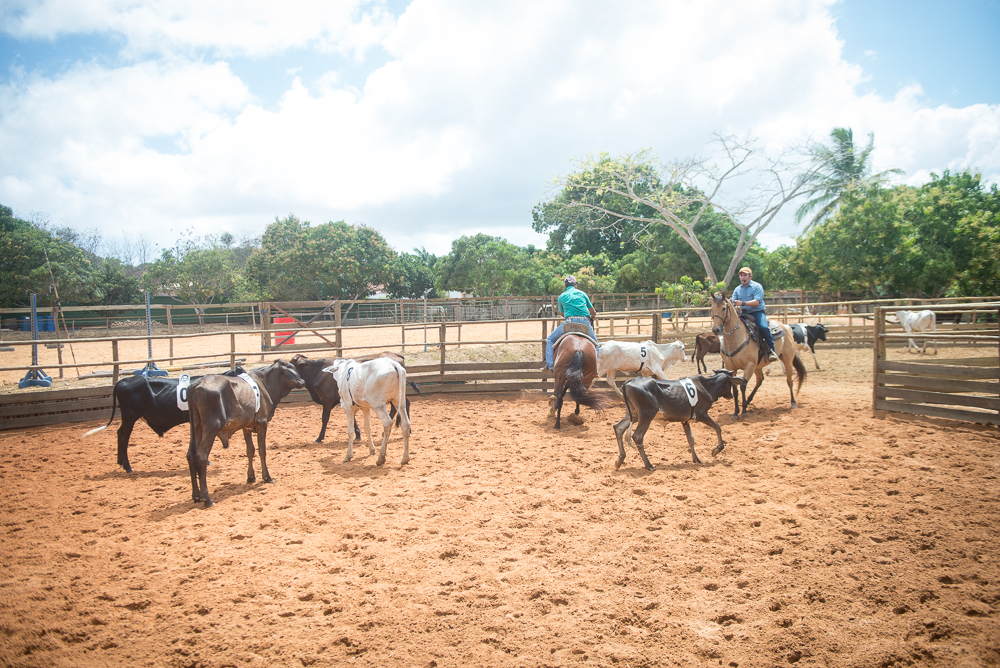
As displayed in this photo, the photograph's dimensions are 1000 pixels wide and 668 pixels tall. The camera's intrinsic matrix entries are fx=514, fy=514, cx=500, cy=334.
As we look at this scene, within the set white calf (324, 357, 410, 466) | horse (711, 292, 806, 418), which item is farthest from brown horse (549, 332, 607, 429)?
white calf (324, 357, 410, 466)

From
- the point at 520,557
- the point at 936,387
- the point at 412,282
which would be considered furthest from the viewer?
the point at 412,282

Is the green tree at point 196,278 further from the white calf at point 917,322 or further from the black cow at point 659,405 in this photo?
the white calf at point 917,322

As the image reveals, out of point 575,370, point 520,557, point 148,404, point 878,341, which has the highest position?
point 878,341

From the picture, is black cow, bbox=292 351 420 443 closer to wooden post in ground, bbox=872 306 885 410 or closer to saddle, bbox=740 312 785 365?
saddle, bbox=740 312 785 365

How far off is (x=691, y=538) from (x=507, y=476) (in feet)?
6.66

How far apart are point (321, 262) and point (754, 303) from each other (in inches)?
1277

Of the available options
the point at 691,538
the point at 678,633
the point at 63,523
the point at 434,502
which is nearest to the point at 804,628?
the point at 678,633

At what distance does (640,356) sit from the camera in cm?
878

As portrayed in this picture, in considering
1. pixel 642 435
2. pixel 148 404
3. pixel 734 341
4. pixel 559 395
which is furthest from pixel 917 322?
pixel 148 404

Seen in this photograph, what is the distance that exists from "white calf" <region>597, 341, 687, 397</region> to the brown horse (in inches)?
42.4

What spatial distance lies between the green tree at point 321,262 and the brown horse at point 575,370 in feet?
102

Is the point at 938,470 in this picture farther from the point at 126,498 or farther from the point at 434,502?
the point at 126,498

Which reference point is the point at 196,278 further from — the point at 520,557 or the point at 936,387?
the point at 936,387

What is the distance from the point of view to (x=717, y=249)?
32.5m
